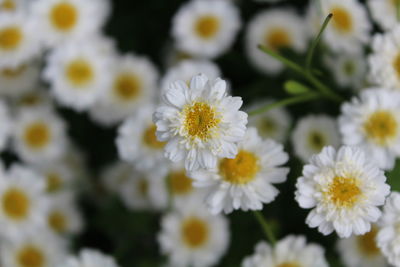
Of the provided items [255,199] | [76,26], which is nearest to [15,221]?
[76,26]

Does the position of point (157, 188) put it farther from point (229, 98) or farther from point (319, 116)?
point (229, 98)

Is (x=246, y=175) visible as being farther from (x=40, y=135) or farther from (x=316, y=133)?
(x=40, y=135)

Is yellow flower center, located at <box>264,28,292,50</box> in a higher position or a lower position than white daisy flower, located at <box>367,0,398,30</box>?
higher

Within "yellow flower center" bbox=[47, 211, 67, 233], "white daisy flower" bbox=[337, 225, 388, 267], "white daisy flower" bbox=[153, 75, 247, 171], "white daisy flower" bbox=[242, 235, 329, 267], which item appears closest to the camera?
"white daisy flower" bbox=[153, 75, 247, 171]

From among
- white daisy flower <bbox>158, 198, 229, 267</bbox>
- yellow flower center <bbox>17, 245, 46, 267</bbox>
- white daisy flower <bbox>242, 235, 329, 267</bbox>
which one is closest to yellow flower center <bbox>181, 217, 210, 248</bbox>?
white daisy flower <bbox>158, 198, 229, 267</bbox>

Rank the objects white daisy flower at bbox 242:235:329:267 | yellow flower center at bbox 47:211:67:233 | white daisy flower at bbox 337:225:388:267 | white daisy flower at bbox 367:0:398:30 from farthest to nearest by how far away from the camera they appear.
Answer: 1. yellow flower center at bbox 47:211:67:233
2. white daisy flower at bbox 367:0:398:30
3. white daisy flower at bbox 337:225:388:267
4. white daisy flower at bbox 242:235:329:267

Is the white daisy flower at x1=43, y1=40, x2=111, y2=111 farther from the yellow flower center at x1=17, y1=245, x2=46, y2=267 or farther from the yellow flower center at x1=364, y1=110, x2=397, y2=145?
the yellow flower center at x1=364, y1=110, x2=397, y2=145

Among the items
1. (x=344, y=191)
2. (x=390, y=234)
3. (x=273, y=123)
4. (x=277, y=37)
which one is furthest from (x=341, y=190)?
(x=277, y=37)
